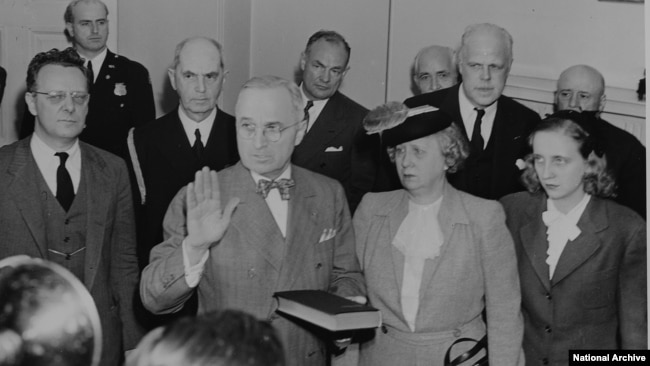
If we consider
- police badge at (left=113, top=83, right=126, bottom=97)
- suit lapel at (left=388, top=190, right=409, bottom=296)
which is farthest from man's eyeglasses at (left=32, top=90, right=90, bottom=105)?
police badge at (left=113, top=83, right=126, bottom=97)

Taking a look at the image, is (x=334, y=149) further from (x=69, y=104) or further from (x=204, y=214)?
(x=204, y=214)

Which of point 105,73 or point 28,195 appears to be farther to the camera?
point 105,73

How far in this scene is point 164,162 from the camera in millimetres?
4043

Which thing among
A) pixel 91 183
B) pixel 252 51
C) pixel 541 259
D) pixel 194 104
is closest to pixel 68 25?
pixel 252 51

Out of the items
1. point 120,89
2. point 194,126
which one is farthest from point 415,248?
point 120,89

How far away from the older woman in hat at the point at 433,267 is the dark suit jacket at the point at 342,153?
4.27ft

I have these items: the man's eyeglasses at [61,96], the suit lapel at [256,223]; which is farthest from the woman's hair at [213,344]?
the man's eyeglasses at [61,96]

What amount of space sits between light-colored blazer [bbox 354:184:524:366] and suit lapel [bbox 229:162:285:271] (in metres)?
0.44

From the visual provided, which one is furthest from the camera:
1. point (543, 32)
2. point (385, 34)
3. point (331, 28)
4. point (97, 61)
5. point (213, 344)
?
point (331, 28)

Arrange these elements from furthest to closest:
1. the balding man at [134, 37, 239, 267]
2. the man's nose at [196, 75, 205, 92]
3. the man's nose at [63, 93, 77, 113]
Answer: the man's nose at [196, 75, 205, 92] < the balding man at [134, 37, 239, 267] < the man's nose at [63, 93, 77, 113]

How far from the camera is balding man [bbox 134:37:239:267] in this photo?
4.01 metres

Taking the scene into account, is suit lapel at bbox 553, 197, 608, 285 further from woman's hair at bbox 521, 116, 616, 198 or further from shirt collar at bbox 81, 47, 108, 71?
shirt collar at bbox 81, 47, 108, 71

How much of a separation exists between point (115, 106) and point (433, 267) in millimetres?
3026

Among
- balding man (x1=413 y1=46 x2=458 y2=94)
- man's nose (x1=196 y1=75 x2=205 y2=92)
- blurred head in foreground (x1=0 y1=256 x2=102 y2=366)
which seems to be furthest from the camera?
balding man (x1=413 y1=46 x2=458 y2=94)
